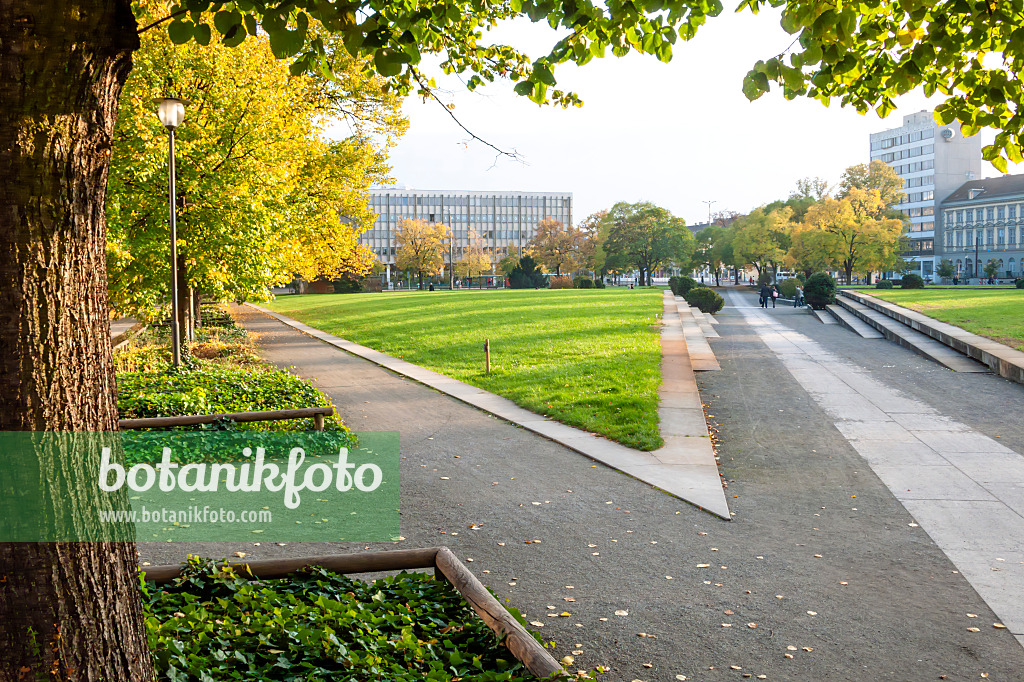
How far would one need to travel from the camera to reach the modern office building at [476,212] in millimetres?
173375

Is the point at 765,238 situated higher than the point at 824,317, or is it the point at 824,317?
the point at 765,238

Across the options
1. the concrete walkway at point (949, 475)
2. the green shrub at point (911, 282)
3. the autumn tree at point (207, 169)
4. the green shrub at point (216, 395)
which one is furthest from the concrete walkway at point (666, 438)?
the green shrub at point (911, 282)

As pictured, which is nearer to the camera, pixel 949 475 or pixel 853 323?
pixel 949 475

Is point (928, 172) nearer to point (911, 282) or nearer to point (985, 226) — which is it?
point (985, 226)

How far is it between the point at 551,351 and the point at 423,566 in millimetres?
15117

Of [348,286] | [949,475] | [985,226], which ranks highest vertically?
[985,226]

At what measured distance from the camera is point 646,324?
2731cm

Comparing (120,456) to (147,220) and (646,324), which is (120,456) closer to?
(147,220)

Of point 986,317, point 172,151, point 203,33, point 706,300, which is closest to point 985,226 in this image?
point 706,300

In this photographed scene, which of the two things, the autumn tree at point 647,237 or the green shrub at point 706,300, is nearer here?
the green shrub at point 706,300

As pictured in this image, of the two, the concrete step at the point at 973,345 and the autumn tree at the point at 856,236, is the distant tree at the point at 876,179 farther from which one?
the concrete step at the point at 973,345

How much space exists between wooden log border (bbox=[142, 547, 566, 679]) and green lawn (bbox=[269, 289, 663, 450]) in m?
5.46

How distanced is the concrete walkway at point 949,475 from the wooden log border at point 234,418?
6750 mm

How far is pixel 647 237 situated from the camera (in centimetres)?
8988
